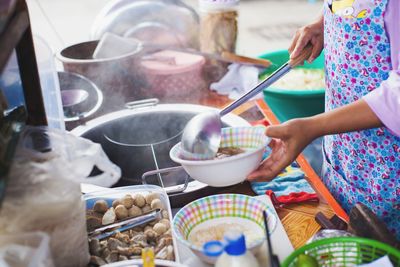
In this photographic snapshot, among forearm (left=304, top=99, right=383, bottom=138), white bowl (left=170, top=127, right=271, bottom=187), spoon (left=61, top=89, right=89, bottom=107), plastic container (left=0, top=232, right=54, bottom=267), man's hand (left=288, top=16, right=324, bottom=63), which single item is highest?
man's hand (left=288, top=16, right=324, bottom=63)

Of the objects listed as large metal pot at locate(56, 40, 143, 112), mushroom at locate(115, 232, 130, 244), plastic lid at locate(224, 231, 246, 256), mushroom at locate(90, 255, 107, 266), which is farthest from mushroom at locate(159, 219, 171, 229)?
large metal pot at locate(56, 40, 143, 112)

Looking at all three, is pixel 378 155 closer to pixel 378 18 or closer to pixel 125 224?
pixel 378 18

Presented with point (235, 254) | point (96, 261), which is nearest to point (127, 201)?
point (96, 261)

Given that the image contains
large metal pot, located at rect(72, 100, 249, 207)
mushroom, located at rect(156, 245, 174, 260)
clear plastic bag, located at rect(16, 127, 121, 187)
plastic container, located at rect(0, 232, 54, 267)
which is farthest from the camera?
large metal pot, located at rect(72, 100, 249, 207)

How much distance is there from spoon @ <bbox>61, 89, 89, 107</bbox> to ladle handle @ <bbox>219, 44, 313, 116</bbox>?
91 centimetres

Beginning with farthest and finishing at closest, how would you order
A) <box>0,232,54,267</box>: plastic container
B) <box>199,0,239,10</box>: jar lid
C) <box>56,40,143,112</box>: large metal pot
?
<box>199,0,239,10</box>: jar lid
<box>56,40,143,112</box>: large metal pot
<box>0,232,54,267</box>: plastic container

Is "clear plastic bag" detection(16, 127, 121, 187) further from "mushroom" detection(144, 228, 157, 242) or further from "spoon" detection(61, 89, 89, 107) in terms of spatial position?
"spoon" detection(61, 89, 89, 107)

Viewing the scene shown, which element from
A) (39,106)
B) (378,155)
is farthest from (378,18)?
(39,106)

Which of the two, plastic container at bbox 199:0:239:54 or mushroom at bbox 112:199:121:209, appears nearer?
mushroom at bbox 112:199:121:209

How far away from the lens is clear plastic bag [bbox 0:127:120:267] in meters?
1.03

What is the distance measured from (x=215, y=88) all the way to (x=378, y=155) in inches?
44.0

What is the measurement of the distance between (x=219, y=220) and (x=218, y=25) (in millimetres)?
1610

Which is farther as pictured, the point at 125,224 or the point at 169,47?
the point at 169,47

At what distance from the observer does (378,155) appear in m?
1.79
